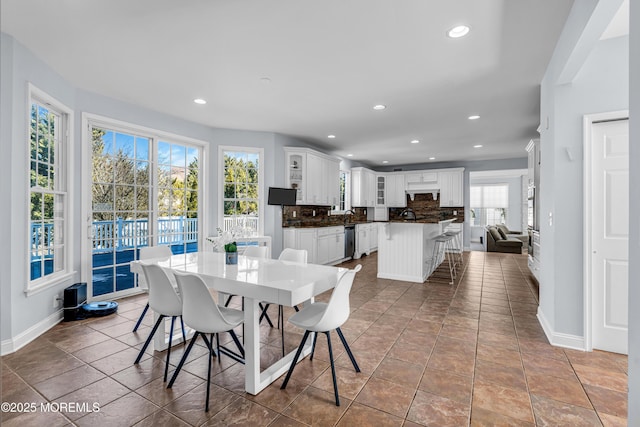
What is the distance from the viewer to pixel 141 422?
1.75 meters

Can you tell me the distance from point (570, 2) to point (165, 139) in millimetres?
4893

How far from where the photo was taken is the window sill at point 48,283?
9.34 feet

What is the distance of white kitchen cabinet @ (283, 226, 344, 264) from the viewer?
575 cm

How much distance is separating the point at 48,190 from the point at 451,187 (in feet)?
27.8

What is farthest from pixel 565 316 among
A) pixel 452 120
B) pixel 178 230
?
pixel 178 230

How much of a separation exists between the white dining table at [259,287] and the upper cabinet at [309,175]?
3.52 metres

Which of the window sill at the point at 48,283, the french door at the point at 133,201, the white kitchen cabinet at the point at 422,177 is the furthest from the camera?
the white kitchen cabinet at the point at 422,177

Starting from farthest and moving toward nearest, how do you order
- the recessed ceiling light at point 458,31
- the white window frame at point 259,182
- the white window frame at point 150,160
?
the white window frame at point 259,182, the white window frame at point 150,160, the recessed ceiling light at point 458,31

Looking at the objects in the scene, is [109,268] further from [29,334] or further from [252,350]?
[252,350]

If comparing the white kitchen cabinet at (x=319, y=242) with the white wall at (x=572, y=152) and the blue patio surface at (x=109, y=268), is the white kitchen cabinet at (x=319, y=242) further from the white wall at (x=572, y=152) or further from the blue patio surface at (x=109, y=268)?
the white wall at (x=572, y=152)

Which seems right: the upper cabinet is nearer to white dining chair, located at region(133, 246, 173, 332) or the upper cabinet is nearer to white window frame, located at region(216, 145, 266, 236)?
white window frame, located at region(216, 145, 266, 236)

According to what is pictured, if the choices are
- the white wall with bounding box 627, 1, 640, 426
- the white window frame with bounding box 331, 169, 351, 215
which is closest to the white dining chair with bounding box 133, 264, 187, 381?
the white wall with bounding box 627, 1, 640, 426

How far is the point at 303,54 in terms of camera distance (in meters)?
2.80

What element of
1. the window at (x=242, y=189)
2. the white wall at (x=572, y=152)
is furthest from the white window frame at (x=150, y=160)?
the white wall at (x=572, y=152)
